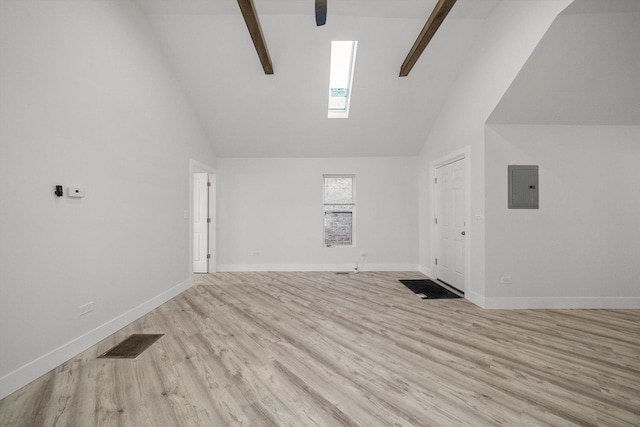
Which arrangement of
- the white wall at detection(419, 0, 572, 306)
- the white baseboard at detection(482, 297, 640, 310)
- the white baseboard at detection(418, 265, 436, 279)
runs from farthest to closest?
the white baseboard at detection(418, 265, 436, 279) < the white baseboard at detection(482, 297, 640, 310) < the white wall at detection(419, 0, 572, 306)

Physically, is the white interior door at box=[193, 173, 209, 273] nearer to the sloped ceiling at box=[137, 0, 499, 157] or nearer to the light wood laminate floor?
the sloped ceiling at box=[137, 0, 499, 157]

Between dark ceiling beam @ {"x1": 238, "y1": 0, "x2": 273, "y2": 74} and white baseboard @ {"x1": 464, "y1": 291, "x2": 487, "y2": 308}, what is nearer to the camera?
dark ceiling beam @ {"x1": 238, "y1": 0, "x2": 273, "y2": 74}

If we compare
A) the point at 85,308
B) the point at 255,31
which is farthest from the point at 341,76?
the point at 85,308

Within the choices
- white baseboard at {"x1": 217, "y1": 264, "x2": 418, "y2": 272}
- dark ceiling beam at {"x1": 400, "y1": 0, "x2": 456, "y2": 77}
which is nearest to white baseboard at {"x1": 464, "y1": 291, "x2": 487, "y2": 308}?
white baseboard at {"x1": 217, "y1": 264, "x2": 418, "y2": 272}

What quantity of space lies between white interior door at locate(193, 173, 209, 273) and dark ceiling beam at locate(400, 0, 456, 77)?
13.8 feet

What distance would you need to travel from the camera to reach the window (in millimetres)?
5469

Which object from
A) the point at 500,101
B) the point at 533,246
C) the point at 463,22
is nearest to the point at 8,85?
the point at 500,101

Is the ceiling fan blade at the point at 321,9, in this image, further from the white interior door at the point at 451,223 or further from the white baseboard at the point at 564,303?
the white baseboard at the point at 564,303

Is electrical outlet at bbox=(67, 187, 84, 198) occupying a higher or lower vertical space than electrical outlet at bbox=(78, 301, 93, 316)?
higher

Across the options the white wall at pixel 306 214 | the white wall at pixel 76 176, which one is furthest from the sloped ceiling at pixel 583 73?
the white wall at pixel 76 176

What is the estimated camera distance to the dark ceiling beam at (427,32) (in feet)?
8.88

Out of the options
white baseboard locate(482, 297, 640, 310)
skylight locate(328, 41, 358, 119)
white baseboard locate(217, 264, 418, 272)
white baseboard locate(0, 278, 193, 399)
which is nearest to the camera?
white baseboard locate(0, 278, 193, 399)

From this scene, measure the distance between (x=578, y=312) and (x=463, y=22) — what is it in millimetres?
4029

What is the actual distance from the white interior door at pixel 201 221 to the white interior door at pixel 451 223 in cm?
460
